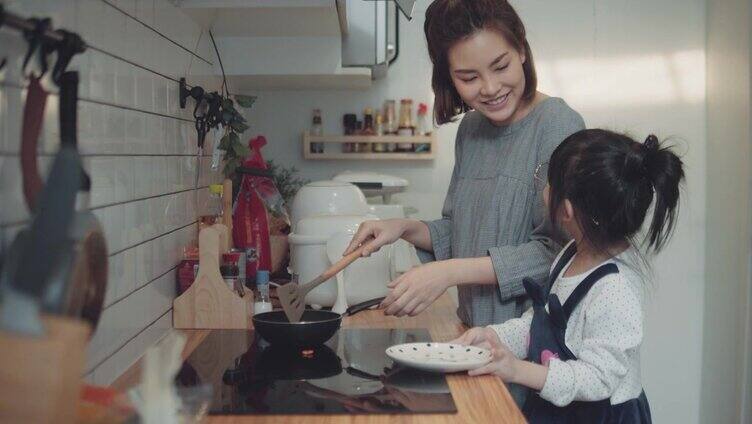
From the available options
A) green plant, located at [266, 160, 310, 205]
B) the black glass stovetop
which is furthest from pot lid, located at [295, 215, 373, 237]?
green plant, located at [266, 160, 310, 205]

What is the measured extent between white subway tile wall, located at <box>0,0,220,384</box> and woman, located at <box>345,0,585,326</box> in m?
0.41

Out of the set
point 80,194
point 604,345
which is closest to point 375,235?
point 604,345

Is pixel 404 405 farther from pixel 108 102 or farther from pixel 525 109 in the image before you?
pixel 525 109

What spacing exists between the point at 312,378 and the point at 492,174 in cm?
66

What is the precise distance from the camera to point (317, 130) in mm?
3129

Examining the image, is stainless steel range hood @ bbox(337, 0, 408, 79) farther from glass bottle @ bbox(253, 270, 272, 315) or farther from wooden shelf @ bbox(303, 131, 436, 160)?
glass bottle @ bbox(253, 270, 272, 315)

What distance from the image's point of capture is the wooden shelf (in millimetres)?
3064

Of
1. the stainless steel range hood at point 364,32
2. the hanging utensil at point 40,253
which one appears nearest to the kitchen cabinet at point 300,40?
the stainless steel range hood at point 364,32

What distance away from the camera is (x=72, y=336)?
0.60 m

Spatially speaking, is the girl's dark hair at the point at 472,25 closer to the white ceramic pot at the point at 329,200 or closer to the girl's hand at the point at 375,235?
the girl's hand at the point at 375,235

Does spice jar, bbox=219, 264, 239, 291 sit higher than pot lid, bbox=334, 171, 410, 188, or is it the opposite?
pot lid, bbox=334, 171, 410, 188

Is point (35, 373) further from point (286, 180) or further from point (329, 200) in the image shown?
point (286, 180)

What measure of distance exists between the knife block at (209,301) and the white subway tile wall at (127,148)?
0.15 ft

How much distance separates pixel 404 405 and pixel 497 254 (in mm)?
543
